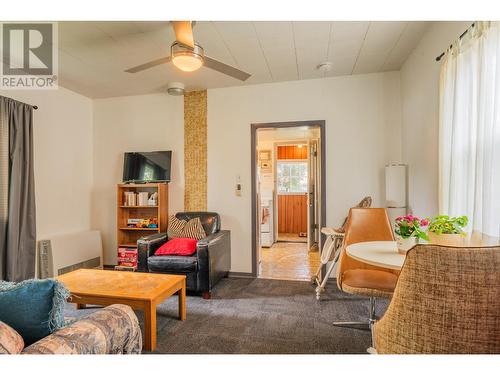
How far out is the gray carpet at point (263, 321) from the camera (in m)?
2.05

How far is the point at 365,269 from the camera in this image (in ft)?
7.84

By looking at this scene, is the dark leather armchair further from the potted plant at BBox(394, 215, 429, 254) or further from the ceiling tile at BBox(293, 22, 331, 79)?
the ceiling tile at BBox(293, 22, 331, 79)

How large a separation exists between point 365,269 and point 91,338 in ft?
6.85

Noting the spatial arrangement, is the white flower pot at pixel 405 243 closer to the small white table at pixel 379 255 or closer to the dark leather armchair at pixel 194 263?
the small white table at pixel 379 255

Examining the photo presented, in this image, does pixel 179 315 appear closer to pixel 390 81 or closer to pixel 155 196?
pixel 155 196

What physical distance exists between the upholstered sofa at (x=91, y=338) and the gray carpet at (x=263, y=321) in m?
0.84

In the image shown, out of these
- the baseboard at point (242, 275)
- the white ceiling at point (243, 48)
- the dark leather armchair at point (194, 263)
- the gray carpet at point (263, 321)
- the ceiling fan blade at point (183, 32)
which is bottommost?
the baseboard at point (242, 275)

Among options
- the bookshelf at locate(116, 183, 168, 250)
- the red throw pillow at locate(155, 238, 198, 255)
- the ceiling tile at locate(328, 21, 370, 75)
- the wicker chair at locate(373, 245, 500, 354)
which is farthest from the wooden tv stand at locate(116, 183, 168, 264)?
the wicker chair at locate(373, 245, 500, 354)

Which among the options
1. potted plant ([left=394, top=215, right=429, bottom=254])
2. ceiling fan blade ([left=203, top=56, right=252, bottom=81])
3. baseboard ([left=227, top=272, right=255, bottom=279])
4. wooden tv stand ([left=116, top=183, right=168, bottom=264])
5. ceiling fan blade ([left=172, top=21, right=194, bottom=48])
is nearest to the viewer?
potted plant ([left=394, top=215, right=429, bottom=254])

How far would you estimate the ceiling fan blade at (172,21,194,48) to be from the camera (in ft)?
6.11

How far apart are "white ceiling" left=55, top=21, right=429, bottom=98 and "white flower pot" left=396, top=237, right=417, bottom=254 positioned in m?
1.90

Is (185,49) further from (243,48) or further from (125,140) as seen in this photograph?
(125,140)

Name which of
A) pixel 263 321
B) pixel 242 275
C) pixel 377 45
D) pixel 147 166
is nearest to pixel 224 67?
pixel 377 45

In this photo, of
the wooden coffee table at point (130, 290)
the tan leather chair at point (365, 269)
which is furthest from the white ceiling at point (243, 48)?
the wooden coffee table at point (130, 290)
